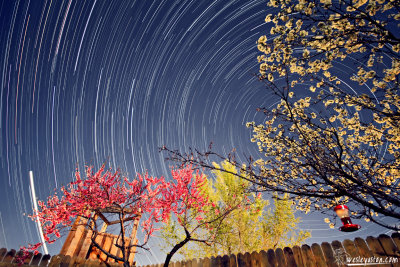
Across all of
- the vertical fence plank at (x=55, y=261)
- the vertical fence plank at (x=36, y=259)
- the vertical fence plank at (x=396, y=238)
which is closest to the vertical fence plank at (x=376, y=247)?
the vertical fence plank at (x=396, y=238)

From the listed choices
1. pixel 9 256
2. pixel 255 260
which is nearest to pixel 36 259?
pixel 9 256

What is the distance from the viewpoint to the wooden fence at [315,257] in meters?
4.09

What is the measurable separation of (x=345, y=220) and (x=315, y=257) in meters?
Result: 1.50

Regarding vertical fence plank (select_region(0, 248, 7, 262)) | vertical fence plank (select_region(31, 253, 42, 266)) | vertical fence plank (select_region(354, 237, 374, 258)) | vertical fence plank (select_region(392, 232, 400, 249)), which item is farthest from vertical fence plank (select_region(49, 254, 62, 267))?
vertical fence plank (select_region(392, 232, 400, 249))

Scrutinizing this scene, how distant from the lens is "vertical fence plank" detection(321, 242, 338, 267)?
422 centimetres

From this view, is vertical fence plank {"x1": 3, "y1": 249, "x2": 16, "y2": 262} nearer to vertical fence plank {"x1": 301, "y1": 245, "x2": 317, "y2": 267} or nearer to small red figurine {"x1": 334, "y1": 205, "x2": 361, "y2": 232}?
vertical fence plank {"x1": 301, "y1": 245, "x2": 317, "y2": 267}

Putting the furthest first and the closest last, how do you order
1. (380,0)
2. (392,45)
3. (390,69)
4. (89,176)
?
(89,176), (390,69), (392,45), (380,0)

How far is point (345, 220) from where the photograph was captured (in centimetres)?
367

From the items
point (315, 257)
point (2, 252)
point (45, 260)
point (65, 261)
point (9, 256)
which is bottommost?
point (315, 257)

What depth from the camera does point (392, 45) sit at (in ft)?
12.8

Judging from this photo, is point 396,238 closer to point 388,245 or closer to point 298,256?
point 388,245

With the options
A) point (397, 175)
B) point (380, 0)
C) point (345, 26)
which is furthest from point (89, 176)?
point (397, 175)

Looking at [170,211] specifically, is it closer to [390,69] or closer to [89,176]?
[89,176]

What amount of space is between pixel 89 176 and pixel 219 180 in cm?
889
